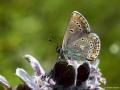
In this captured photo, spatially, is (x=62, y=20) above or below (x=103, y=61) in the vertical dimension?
above

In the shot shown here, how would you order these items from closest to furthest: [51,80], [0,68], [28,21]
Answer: [51,80], [0,68], [28,21]

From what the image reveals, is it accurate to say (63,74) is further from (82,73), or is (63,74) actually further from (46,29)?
(46,29)

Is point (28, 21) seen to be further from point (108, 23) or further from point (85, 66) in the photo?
point (85, 66)

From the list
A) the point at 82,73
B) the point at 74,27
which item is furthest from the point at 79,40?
the point at 82,73

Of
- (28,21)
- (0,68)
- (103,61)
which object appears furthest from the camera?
(28,21)

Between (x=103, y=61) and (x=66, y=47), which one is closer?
(x=66, y=47)

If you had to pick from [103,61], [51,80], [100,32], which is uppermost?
[100,32]

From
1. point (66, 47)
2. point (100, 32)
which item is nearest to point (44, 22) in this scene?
point (100, 32)
